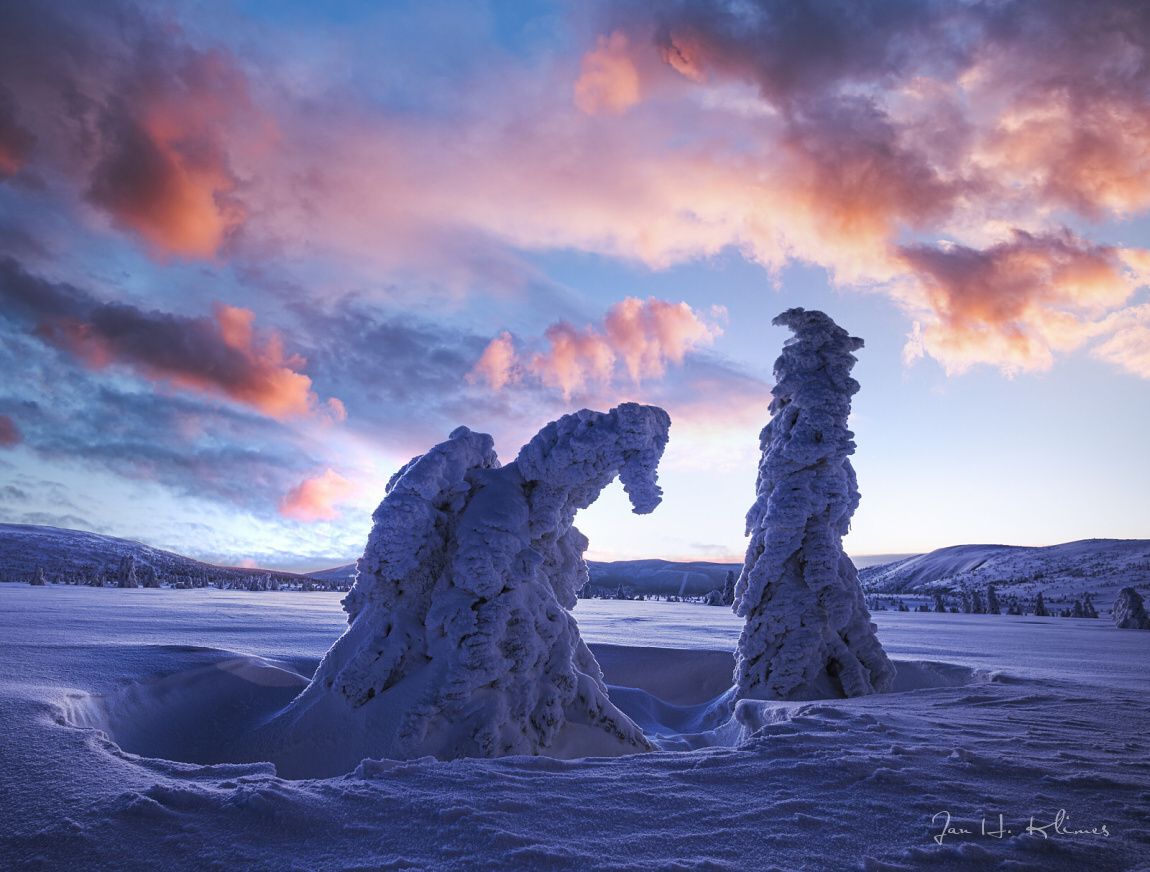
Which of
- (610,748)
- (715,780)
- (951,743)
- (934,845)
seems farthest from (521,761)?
(610,748)

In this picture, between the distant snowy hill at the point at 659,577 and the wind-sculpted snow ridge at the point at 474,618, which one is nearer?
the wind-sculpted snow ridge at the point at 474,618

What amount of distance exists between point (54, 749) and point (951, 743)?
796 cm

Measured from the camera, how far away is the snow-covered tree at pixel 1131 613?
27641 mm

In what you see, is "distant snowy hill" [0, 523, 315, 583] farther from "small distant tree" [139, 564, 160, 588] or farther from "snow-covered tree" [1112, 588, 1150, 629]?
"snow-covered tree" [1112, 588, 1150, 629]

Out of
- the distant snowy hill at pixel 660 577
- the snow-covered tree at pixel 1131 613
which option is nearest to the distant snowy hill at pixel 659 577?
the distant snowy hill at pixel 660 577

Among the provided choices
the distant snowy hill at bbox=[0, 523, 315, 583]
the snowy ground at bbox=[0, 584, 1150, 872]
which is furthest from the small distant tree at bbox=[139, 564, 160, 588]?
the snowy ground at bbox=[0, 584, 1150, 872]

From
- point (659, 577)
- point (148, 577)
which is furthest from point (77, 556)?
point (659, 577)

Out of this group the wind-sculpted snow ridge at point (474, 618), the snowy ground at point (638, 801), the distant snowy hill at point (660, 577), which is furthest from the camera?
the distant snowy hill at point (660, 577)

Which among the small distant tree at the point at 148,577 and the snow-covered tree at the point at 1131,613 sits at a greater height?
the snow-covered tree at the point at 1131,613

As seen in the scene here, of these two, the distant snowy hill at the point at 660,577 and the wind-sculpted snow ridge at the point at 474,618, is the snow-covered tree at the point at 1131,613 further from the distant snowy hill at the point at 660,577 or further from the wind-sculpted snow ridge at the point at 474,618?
the distant snowy hill at the point at 660,577

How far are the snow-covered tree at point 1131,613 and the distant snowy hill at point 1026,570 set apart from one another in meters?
28.3

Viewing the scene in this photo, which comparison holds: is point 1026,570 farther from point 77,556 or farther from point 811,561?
point 77,556

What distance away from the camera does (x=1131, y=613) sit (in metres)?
28.1

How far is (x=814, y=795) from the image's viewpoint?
3633mm
